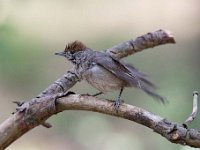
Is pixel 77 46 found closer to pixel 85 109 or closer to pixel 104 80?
pixel 104 80

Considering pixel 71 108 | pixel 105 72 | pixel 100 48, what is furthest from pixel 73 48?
pixel 100 48

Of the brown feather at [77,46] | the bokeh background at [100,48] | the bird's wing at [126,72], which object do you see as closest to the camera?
the bird's wing at [126,72]

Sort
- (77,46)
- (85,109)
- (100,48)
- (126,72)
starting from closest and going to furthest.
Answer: (85,109)
(126,72)
(77,46)
(100,48)

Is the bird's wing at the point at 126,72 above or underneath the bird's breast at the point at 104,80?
above

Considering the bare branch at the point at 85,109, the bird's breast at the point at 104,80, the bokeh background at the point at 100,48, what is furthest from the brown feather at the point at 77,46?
the bokeh background at the point at 100,48

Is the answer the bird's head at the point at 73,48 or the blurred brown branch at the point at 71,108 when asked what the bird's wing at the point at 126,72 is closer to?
the bird's head at the point at 73,48

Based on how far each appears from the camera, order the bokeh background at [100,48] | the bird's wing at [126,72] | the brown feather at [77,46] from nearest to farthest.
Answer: the bird's wing at [126,72]
the brown feather at [77,46]
the bokeh background at [100,48]

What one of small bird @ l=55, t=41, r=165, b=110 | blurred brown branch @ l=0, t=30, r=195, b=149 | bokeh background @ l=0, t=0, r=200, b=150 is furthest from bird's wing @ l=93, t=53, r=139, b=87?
bokeh background @ l=0, t=0, r=200, b=150
